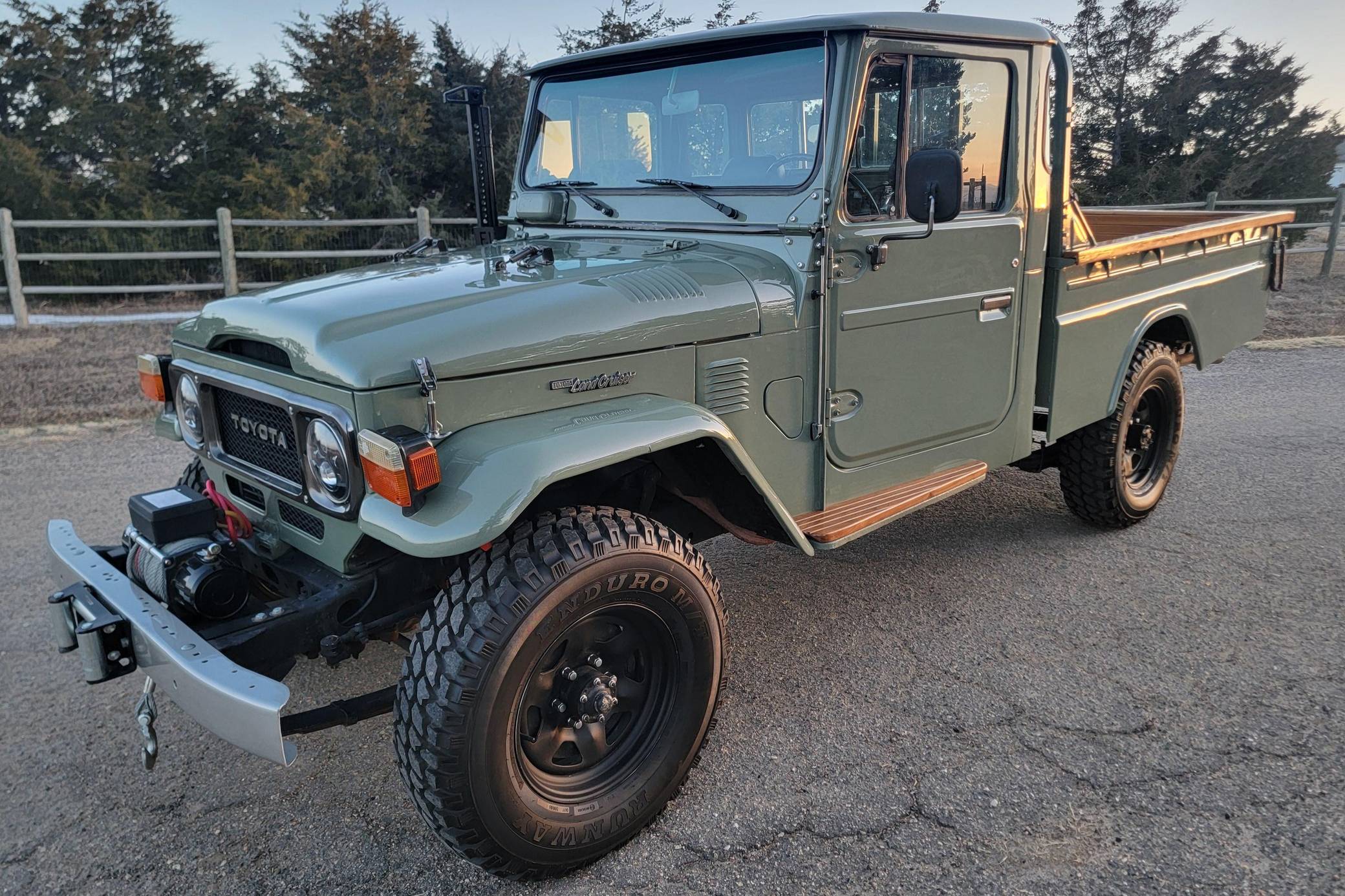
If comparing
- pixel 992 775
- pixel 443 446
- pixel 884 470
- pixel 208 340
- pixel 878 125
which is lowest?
pixel 992 775

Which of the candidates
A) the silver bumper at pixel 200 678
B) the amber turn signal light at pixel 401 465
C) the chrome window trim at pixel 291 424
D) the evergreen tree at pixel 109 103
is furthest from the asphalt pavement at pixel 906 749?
the evergreen tree at pixel 109 103

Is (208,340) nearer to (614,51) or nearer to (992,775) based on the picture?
(614,51)

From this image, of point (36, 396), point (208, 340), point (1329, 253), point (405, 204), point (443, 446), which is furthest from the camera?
point (405, 204)

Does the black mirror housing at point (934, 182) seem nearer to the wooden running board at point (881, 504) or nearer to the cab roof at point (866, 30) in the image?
the cab roof at point (866, 30)

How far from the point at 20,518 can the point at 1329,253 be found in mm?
15494

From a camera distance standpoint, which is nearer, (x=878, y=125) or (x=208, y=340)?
(x=208, y=340)

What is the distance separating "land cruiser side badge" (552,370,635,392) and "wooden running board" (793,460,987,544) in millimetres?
851

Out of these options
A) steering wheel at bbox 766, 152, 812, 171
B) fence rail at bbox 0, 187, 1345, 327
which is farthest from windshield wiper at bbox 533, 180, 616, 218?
fence rail at bbox 0, 187, 1345, 327

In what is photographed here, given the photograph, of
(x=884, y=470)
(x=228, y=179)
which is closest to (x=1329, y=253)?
(x=884, y=470)

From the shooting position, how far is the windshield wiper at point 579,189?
357cm

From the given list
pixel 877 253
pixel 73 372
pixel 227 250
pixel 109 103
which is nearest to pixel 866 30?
pixel 877 253

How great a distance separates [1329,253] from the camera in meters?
13.4

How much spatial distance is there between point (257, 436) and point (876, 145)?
7.01ft

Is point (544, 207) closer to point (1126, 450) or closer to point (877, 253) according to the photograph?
point (877, 253)
